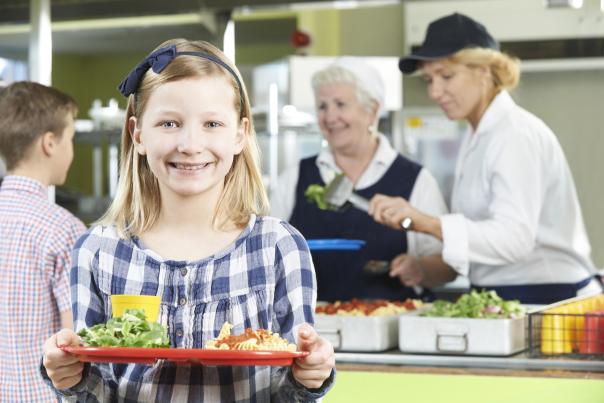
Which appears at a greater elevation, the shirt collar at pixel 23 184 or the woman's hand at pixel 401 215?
the shirt collar at pixel 23 184

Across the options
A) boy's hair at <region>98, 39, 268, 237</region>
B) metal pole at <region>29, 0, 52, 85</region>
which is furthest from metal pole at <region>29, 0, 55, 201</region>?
boy's hair at <region>98, 39, 268, 237</region>

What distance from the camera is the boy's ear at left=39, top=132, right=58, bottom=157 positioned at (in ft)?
9.39

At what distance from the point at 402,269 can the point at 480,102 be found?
1.96 feet

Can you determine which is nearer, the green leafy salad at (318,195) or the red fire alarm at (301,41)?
the green leafy salad at (318,195)

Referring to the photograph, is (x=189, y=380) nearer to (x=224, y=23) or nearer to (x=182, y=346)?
(x=182, y=346)

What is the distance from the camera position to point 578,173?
5.85m

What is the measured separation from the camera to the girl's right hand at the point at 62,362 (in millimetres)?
1518

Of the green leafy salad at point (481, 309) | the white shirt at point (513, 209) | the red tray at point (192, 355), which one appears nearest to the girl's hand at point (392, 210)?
the white shirt at point (513, 209)

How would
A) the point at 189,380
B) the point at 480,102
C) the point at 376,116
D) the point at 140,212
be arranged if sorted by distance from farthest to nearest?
1. the point at 376,116
2. the point at 480,102
3. the point at 140,212
4. the point at 189,380

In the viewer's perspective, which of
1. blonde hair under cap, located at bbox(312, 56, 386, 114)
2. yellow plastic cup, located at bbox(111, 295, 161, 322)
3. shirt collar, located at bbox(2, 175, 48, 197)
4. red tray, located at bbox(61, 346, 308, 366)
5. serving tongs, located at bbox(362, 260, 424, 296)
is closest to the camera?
red tray, located at bbox(61, 346, 308, 366)

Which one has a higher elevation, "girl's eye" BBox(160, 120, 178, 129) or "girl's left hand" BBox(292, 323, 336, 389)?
"girl's eye" BBox(160, 120, 178, 129)

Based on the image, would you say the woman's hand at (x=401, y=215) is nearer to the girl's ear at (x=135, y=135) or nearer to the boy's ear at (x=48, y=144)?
the boy's ear at (x=48, y=144)

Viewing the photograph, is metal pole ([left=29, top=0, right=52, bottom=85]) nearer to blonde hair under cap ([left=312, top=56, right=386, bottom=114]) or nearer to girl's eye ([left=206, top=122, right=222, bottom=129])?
blonde hair under cap ([left=312, top=56, right=386, bottom=114])

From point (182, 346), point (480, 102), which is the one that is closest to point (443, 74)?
point (480, 102)
